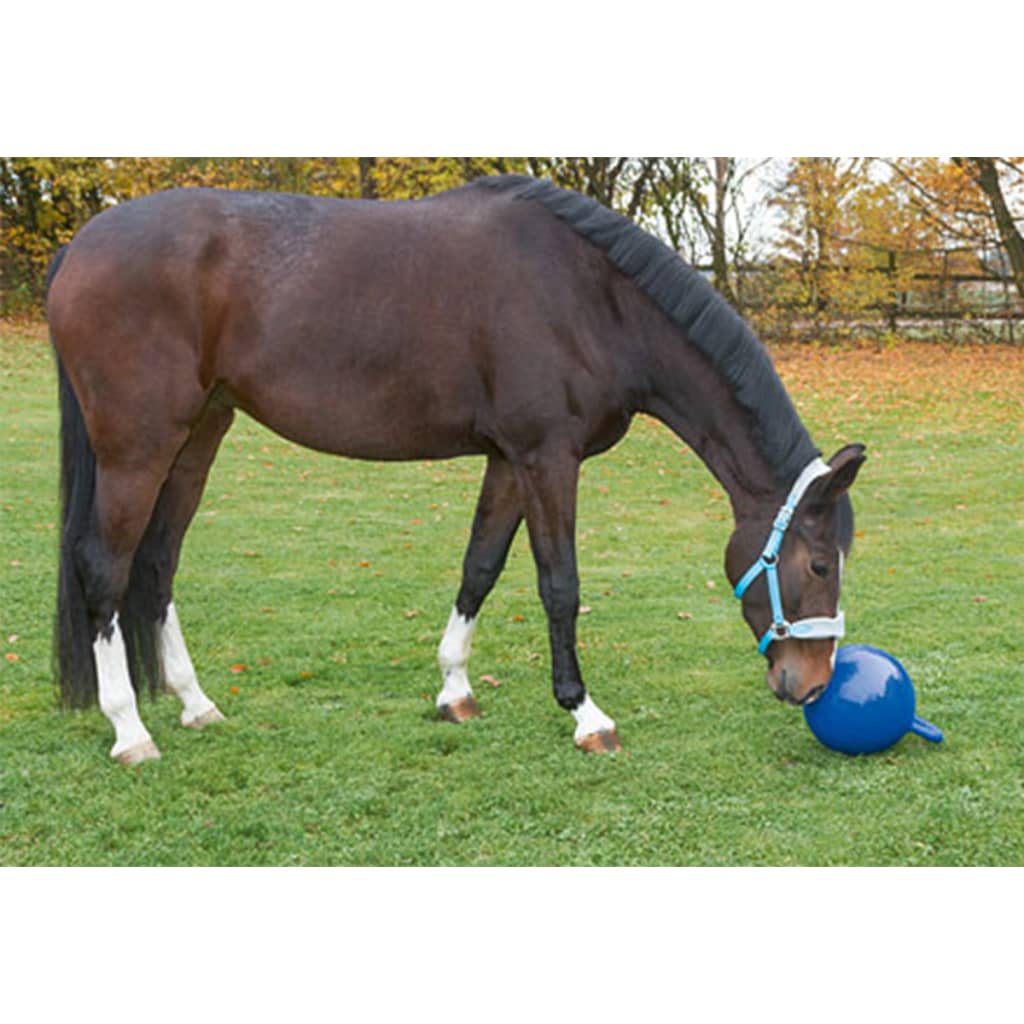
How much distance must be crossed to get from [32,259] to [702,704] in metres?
17.5

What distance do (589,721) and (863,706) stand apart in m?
1.10

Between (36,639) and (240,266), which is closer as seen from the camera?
(240,266)

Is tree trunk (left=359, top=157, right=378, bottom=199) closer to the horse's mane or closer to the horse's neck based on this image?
the horse's mane

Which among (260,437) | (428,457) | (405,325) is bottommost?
(260,437)

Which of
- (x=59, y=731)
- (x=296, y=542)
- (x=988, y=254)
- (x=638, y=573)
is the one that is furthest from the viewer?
(x=988, y=254)

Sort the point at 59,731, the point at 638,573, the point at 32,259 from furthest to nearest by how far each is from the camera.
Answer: the point at 32,259
the point at 638,573
the point at 59,731

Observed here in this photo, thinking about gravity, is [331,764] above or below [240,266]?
below

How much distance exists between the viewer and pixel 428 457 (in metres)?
4.74

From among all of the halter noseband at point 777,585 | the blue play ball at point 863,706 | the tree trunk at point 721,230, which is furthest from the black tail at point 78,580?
the tree trunk at point 721,230

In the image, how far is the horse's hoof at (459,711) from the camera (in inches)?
194

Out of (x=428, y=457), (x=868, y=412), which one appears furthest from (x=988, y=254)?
(x=428, y=457)

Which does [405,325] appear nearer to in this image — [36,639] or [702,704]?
[702,704]

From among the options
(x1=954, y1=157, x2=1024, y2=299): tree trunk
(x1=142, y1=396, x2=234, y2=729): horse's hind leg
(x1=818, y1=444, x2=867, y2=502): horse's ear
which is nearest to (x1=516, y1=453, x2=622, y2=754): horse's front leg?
(x1=818, y1=444, x2=867, y2=502): horse's ear

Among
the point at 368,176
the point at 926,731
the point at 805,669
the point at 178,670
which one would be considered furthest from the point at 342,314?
the point at 368,176
